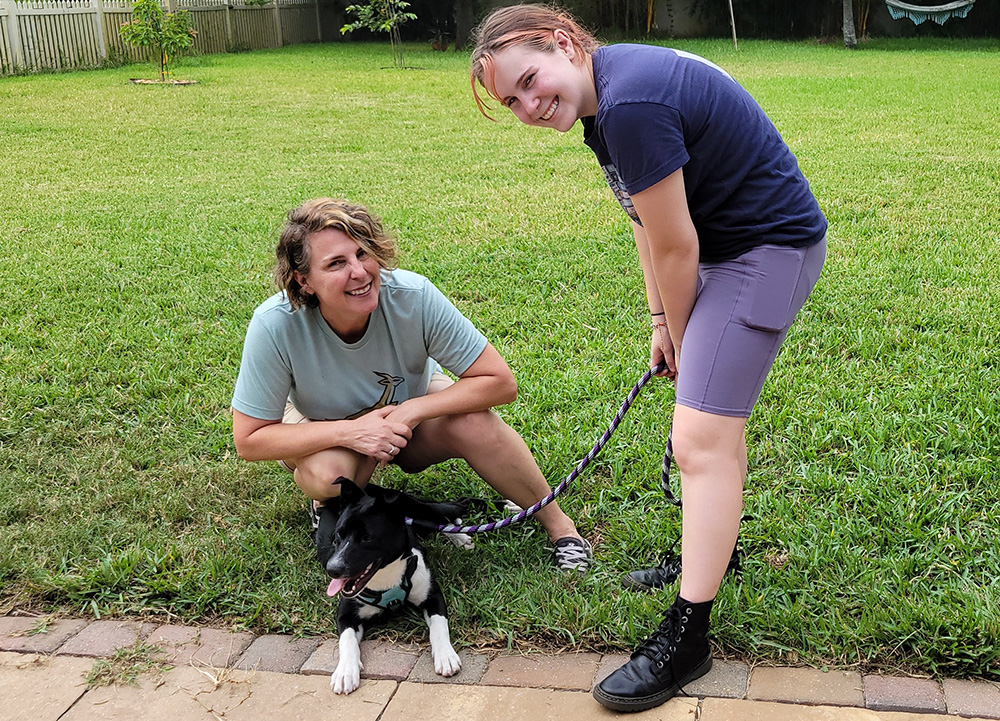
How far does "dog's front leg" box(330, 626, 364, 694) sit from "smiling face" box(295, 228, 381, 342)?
0.86 m

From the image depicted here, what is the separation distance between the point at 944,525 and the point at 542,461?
128cm

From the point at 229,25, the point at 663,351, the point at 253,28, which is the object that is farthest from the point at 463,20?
the point at 663,351

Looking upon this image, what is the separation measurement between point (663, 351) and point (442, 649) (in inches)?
37.4

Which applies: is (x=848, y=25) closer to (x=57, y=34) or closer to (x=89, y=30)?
(x=89, y=30)

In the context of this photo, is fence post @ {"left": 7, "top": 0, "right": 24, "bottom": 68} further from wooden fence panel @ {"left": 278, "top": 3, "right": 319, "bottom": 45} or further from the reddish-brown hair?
the reddish-brown hair

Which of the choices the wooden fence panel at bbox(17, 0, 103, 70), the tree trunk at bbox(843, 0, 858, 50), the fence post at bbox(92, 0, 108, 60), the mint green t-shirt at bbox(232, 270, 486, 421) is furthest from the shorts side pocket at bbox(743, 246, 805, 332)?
the tree trunk at bbox(843, 0, 858, 50)

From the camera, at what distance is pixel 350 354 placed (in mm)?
2820

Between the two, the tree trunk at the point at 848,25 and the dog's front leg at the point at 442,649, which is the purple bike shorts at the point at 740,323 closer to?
the dog's front leg at the point at 442,649

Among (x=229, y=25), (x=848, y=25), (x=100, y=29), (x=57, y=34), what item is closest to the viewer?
(x=57, y=34)

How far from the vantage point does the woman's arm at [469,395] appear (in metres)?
2.79

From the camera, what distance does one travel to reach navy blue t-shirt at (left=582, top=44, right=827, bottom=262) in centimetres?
192

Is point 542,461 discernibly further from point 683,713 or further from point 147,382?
point 147,382

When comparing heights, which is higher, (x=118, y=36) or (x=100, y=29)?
(x=100, y=29)

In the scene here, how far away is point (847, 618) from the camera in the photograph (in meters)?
2.45
